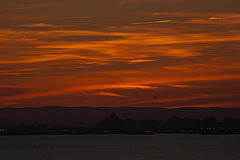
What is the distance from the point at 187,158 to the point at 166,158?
5672mm

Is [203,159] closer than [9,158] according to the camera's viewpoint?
Yes

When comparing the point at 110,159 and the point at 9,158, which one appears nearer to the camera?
the point at 110,159

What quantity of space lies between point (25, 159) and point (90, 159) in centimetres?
1880

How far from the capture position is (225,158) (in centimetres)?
15350

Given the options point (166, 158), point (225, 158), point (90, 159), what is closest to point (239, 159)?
point (225, 158)

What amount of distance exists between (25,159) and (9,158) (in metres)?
7.75

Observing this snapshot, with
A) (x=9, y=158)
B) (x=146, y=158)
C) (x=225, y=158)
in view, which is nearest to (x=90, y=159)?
(x=146, y=158)

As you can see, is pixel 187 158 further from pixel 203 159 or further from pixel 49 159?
pixel 49 159

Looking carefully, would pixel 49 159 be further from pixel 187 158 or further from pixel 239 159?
pixel 239 159

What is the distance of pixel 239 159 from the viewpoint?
149 m

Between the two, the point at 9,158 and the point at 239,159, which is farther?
the point at 9,158

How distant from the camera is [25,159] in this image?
511 feet

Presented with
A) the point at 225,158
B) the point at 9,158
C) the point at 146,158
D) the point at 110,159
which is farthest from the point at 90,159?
the point at 225,158

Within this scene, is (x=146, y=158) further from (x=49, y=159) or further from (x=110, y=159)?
(x=49, y=159)
